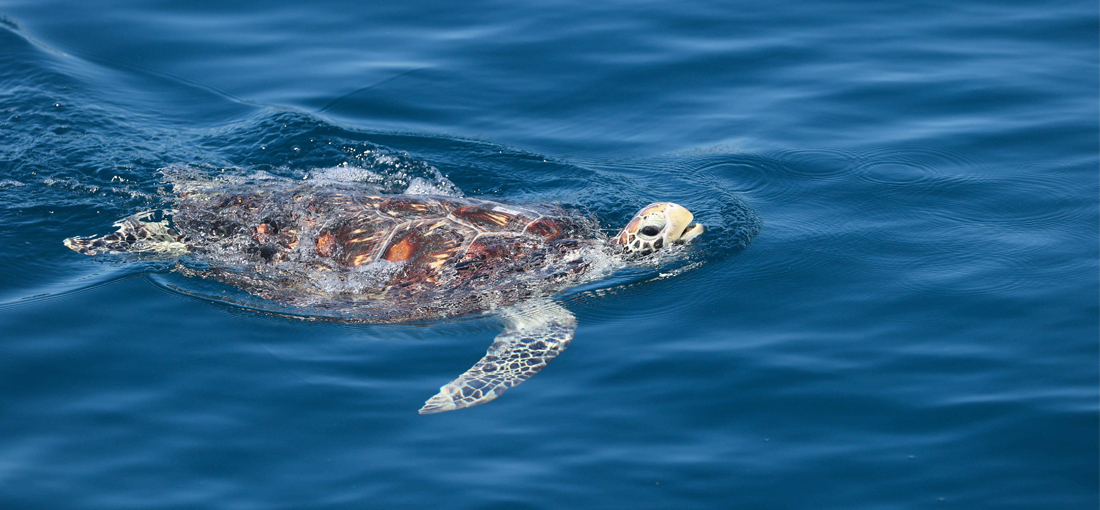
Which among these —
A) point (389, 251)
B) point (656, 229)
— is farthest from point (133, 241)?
point (656, 229)

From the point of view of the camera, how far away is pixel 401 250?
6.50m

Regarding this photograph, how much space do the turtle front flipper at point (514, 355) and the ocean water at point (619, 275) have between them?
0.12 meters

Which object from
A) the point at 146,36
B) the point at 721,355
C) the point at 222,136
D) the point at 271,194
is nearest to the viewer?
the point at 721,355

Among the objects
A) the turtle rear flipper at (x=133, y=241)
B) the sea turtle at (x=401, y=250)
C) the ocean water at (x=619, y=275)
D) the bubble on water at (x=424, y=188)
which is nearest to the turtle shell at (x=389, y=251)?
the sea turtle at (x=401, y=250)

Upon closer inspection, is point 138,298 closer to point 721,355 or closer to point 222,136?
point 222,136

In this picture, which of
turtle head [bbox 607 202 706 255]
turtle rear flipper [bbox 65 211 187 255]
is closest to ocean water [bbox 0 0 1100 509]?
turtle rear flipper [bbox 65 211 187 255]

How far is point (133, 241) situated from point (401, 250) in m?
2.43

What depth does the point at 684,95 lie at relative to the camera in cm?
980

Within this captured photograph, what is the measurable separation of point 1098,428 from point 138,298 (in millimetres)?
6411

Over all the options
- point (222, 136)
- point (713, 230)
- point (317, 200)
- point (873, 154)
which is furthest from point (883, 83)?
point (222, 136)

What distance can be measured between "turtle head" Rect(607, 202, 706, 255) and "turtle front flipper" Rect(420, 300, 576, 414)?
33.3 inches

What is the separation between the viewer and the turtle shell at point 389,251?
20.9ft

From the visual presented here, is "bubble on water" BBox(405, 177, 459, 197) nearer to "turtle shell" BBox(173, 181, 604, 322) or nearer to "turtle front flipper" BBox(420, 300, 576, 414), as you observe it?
"turtle shell" BBox(173, 181, 604, 322)

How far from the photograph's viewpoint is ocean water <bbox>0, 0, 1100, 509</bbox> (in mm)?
4539
